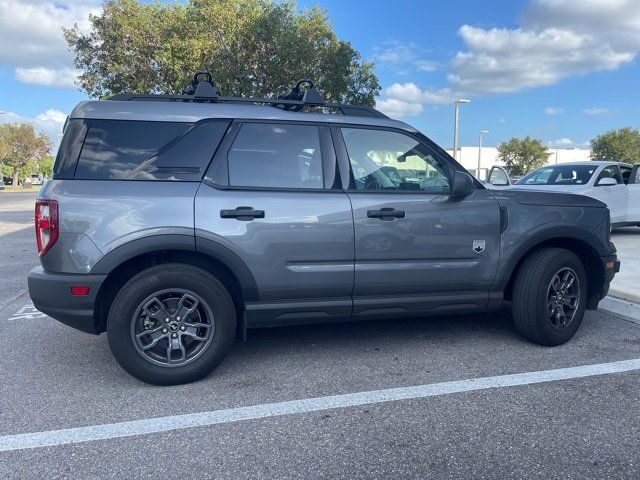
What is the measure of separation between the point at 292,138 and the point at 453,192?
1346 millimetres

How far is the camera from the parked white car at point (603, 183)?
9938 millimetres

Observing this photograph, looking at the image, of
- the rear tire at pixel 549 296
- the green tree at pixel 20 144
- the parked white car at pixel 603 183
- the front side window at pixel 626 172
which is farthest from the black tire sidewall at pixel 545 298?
the green tree at pixel 20 144

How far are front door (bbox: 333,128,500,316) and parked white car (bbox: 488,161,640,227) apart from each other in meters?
6.40

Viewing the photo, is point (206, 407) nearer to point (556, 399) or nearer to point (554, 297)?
point (556, 399)

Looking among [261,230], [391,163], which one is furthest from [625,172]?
[261,230]

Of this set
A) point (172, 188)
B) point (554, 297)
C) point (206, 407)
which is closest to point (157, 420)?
point (206, 407)

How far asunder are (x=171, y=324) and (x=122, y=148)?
127 cm

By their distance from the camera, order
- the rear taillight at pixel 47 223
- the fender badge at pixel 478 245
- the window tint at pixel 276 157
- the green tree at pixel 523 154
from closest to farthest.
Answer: the rear taillight at pixel 47 223 < the window tint at pixel 276 157 < the fender badge at pixel 478 245 < the green tree at pixel 523 154

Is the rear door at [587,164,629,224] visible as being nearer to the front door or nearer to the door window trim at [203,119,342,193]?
the front door

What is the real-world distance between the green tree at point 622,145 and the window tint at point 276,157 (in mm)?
53112

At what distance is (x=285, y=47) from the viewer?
1520cm

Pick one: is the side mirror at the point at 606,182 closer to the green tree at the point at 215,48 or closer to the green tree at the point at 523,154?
the green tree at the point at 215,48

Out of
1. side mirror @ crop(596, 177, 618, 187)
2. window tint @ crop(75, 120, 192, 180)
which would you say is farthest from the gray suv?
side mirror @ crop(596, 177, 618, 187)

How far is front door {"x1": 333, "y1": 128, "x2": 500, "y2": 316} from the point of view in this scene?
12.2ft
